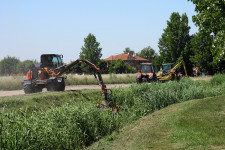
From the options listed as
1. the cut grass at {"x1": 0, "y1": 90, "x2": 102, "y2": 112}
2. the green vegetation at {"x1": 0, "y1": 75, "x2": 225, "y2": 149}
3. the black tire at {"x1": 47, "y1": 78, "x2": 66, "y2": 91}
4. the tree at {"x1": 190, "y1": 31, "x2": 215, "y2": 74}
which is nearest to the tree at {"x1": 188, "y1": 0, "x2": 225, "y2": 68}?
the green vegetation at {"x1": 0, "y1": 75, "x2": 225, "y2": 149}

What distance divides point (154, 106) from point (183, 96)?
1.83m

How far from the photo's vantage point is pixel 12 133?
607cm

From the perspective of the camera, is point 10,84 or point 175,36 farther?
point 175,36

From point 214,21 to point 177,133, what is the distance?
38.7 feet

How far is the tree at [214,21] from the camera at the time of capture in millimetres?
Result: 15953

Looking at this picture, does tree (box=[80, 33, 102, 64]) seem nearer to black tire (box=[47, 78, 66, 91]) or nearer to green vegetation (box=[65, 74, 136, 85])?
green vegetation (box=[65, 74, 136, 85])

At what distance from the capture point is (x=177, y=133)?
22.9 feet

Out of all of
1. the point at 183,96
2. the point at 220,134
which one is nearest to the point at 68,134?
the point at 220,134

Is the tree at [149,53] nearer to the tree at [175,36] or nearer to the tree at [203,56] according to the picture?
the tree at [175,36]

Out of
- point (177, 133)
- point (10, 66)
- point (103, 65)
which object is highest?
point (10, 66)

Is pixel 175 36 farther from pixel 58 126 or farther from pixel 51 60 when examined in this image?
pixel 58 126

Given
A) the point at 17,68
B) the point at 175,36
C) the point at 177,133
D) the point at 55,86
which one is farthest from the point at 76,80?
the point at 175,36

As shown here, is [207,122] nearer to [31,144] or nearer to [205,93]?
[31,144]

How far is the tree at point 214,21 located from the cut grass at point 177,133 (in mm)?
7336
